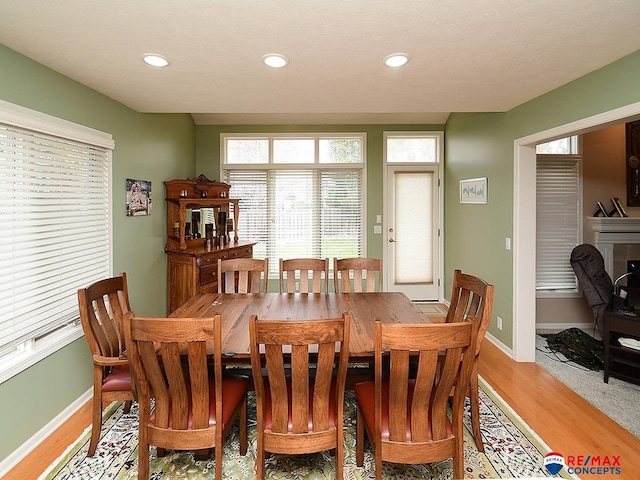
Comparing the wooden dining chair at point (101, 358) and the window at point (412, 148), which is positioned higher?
the window at point (412, 148)

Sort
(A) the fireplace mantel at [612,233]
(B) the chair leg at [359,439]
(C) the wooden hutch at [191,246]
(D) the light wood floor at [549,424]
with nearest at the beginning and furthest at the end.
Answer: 1. (B) the chair leg at [359,439]
2. (D) the light wood floor at [549,424]
3. (C) the wooden hutch at [191,246]
4. (A) the fireplace mantel at [612,233]

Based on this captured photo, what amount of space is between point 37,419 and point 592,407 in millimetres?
3769

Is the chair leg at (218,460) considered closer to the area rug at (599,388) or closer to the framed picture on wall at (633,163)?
the area rug at (599,388)

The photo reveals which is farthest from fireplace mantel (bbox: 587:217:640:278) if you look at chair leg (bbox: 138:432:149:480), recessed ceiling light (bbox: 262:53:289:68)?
chair leg (bbox: 138:432:149:480)

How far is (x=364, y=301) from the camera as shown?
2.80m

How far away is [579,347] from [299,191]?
3.92 metres

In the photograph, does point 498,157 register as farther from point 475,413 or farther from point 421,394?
point 421,394

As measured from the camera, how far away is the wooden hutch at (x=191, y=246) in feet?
13.1

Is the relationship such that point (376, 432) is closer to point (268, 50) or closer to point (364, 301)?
point (364, 301)

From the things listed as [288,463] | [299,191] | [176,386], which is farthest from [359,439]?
[299,191]

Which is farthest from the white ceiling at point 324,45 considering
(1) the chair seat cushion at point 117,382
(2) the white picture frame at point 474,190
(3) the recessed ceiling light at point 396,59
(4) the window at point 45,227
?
(1) the chair seat cushion at point 117,382

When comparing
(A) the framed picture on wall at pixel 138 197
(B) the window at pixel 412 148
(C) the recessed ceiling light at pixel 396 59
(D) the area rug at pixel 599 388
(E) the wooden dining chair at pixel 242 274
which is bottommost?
(D) the area rug at pixel 599 388

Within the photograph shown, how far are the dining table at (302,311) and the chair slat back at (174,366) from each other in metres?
0.19

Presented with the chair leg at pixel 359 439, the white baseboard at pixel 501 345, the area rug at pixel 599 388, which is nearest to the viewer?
the chair leg at pixel 359 439
